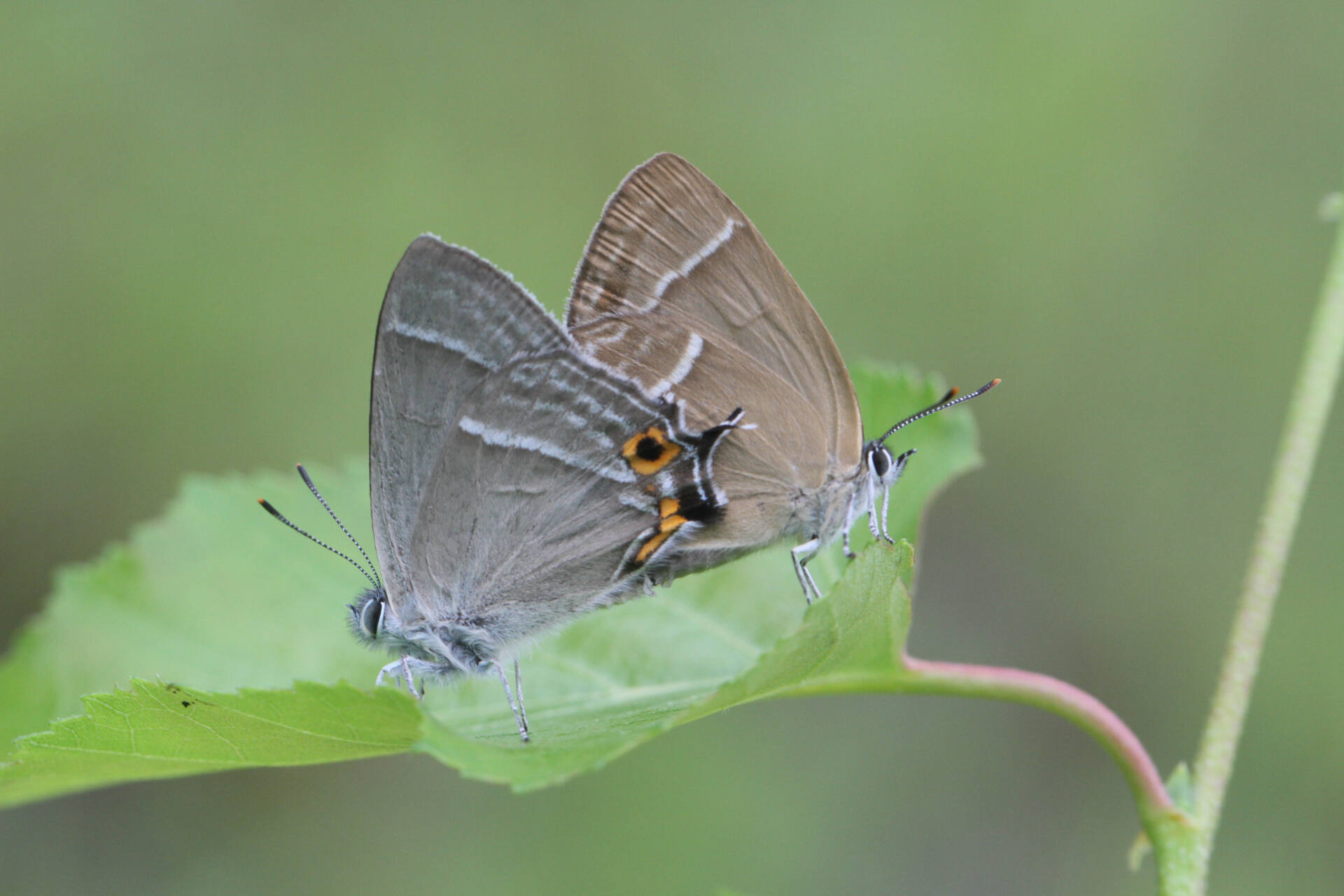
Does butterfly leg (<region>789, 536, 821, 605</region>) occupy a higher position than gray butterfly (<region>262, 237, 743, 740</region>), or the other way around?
gray butterfly (<region>262, 237, 743, 740</region>)

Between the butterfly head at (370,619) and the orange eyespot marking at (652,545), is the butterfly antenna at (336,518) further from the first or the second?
the orange eyespot marking at (652,545)

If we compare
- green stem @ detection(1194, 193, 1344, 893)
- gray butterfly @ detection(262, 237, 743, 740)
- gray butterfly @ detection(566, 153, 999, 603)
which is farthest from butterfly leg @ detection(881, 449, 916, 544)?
green stem @ detection(1194, 193, 1344, 893)

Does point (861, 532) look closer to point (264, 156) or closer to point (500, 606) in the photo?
point (500, 606)

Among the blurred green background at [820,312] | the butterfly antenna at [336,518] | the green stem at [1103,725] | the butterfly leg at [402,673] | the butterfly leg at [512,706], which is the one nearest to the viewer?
the green stem at [1103,725]

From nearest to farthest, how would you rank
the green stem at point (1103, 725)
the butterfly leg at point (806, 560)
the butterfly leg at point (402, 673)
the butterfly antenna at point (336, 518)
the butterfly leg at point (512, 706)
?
the green stem at point (1103, 725)
the butterfly leg at point (512, 706)
the butterfly leg at point (402, 673)
the butterfly leg at point (806, 560)
the butterfly antenna at point (336, 518)

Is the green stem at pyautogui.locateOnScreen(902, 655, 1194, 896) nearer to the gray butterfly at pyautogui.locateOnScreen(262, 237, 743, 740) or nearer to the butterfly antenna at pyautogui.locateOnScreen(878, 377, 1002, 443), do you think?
the gray butterfly at pyautogui.locateOnScreen(262, 237, 743, 740)

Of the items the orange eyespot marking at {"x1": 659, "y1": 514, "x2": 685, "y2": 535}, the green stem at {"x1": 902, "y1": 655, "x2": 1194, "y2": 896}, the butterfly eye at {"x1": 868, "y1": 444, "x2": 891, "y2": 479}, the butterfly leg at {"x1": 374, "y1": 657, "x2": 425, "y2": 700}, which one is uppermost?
the orange eyespot marking at {"x1": 659, "y1": 514, "x2": 685, "y2": 535}

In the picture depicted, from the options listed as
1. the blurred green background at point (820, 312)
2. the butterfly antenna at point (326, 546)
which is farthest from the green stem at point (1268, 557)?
the blurred green background at point (820, 312)
